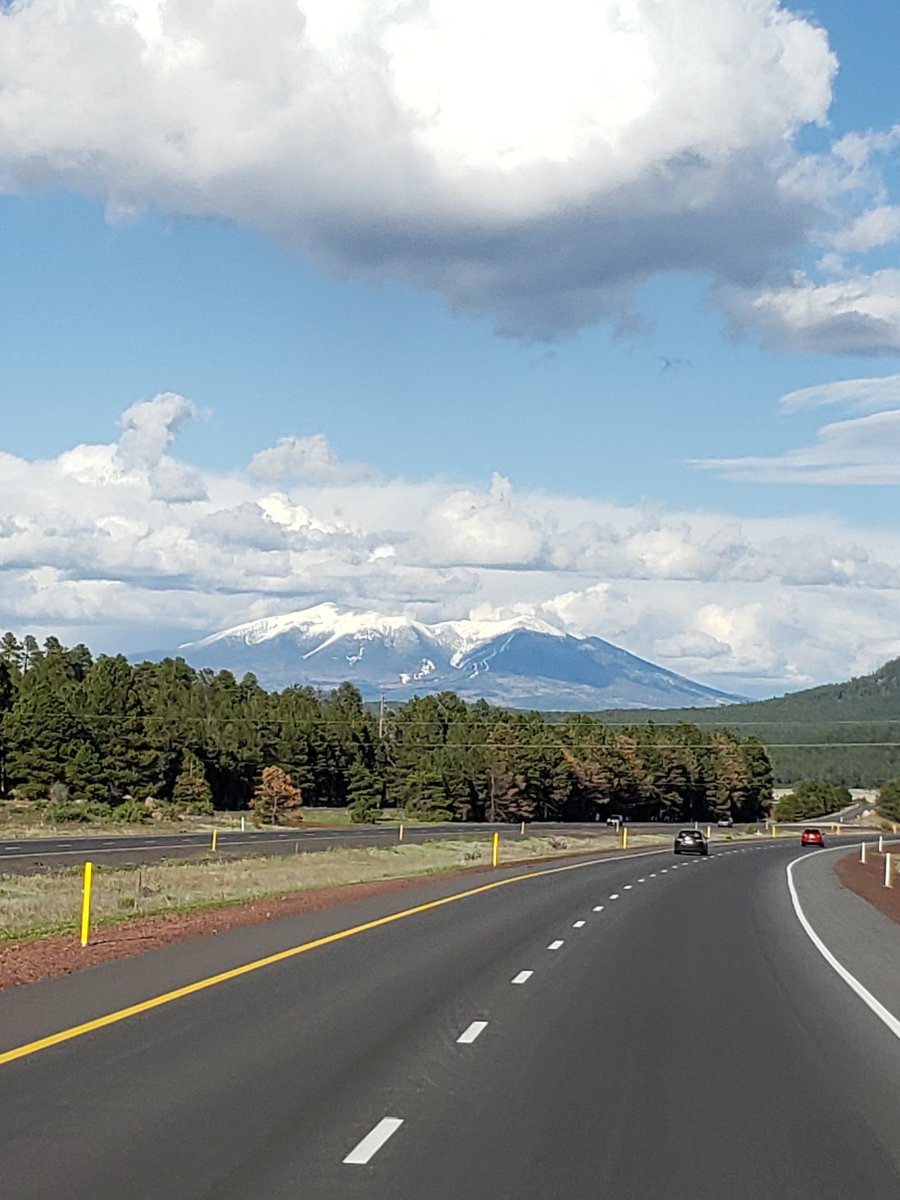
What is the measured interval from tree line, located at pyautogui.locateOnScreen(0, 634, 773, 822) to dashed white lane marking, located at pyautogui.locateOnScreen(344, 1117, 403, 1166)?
271 ft

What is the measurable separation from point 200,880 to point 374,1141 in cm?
3414

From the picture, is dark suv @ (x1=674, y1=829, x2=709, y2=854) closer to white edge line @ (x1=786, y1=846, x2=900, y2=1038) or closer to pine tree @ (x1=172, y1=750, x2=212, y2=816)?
white edge line @ (x1=786, y1=846, x2=900, y2=1038)

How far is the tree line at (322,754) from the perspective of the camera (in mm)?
110719

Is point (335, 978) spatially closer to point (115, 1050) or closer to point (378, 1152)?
point (115, 1050)

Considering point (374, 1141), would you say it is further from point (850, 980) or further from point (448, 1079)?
point (850, 980)

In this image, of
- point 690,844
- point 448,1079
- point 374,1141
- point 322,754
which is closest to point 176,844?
point 690,844

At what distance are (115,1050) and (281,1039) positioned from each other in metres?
1.45

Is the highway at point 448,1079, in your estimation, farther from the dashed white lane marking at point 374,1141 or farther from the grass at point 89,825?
the grass at point 89,825

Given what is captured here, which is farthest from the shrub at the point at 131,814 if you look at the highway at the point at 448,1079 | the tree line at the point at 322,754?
the highway at the point at 448,1079

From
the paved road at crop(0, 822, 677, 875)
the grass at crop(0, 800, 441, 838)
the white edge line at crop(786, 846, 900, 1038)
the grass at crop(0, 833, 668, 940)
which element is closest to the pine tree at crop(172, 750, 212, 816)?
the grass at crop(0, 800, 441, 838)

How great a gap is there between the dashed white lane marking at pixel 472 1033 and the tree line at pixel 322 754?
78.2 m

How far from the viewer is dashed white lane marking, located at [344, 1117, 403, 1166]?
8961 millimetres

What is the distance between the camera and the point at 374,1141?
9.40m

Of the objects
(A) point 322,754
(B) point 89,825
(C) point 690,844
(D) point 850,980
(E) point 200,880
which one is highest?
(A) point 322,754
